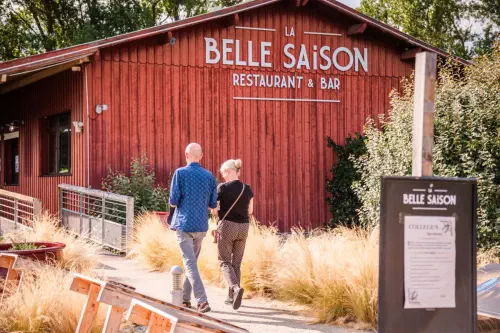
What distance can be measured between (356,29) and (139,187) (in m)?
7.01

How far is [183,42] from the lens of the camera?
57.9 feet

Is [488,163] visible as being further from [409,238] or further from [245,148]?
[409,238]

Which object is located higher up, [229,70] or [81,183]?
[229,70]

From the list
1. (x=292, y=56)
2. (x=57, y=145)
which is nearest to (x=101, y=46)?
(x=57, y=145)

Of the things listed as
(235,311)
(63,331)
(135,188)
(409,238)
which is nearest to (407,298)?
(409,238)

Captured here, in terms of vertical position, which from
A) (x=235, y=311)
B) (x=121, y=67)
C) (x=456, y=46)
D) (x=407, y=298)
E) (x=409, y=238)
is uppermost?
(x=456, y=46)

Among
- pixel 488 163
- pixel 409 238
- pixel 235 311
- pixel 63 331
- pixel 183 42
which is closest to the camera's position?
pixel 409 238

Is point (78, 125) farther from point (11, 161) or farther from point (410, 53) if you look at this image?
point (410, 53)

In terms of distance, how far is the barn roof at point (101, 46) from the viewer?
567 inches

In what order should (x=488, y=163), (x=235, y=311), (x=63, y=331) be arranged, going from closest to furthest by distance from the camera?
(x=63, y=331)
(x=235, y=311)
(x=488, y=163)

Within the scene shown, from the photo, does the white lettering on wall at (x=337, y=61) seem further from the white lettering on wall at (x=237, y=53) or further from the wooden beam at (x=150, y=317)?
the wooden beam at (x=150, y=317)

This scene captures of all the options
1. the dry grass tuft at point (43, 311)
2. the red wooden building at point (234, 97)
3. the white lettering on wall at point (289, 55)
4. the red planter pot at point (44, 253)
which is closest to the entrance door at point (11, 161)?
the red wooden building at point (234, 97)

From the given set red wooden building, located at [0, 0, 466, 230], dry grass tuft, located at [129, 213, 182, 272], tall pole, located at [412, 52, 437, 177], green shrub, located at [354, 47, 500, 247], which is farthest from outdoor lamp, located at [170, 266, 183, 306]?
red wooden building, located at [0, 0, 466, 230]

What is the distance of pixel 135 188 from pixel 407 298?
12334mm
